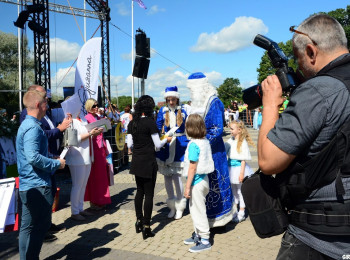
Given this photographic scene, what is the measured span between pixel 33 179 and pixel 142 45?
8.42m

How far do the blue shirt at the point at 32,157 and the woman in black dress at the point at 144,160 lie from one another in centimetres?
133

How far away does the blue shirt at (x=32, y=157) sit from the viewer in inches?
119

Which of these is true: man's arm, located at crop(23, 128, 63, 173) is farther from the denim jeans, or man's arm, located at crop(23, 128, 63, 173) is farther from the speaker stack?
the speaker stack

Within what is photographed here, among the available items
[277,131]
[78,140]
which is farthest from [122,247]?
[277,131]

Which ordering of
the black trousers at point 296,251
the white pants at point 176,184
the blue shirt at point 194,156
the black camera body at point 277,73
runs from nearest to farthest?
the black trousers at point 296,251, the black camera body at point 277,73, the blue shirt at point 194,156, the white pants at point 176,184

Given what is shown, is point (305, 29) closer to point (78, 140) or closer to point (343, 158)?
point (343, 158)

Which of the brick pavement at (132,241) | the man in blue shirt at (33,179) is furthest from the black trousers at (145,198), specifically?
the man in blue shirt at (33,179)

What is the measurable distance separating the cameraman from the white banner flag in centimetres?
439

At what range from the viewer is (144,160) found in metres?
4.29

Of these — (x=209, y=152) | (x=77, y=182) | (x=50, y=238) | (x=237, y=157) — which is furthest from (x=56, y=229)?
(x=237, y=157)

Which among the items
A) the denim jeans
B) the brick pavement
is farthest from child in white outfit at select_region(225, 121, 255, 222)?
the denim jeans

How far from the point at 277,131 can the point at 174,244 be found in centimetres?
300

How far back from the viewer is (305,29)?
1.53 metres

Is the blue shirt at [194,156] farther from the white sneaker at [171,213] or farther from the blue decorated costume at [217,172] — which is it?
the white sneaker at [171,213]
